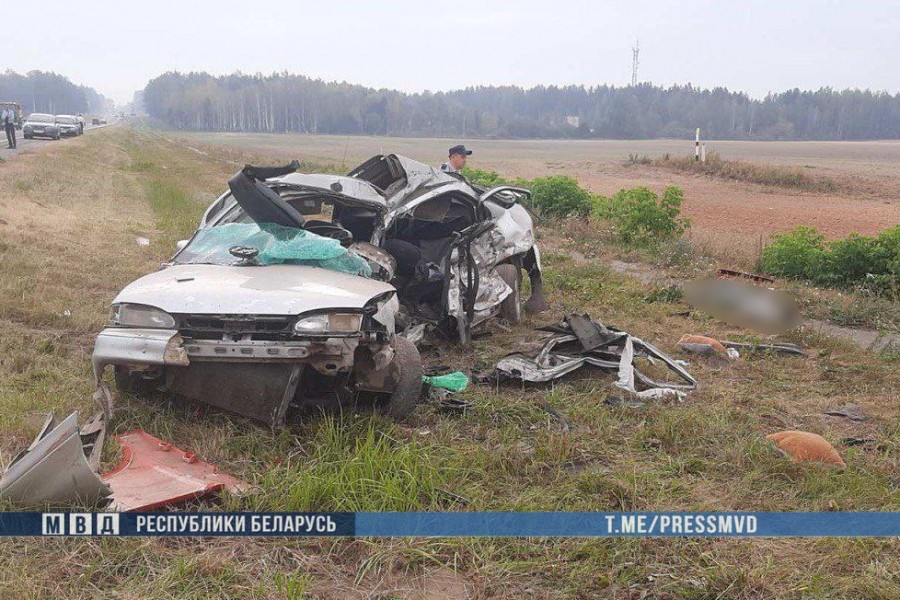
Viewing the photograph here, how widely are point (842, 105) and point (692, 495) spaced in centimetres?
13595

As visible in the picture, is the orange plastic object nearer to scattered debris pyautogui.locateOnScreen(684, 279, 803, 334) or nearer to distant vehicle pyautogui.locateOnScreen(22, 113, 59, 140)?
scattered debris pyautogui.locateOnScreen(684, 279, 803, 334)

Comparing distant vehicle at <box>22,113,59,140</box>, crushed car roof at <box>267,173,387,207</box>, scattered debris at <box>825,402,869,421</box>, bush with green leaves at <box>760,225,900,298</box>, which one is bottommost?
scattered debris at <box>825,402,869,421</box>

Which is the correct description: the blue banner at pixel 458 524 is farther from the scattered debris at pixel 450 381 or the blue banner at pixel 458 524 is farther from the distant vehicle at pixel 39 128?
the distant vehicle at pixel 39 128

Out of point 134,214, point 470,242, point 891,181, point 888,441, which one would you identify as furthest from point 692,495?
point 891,181

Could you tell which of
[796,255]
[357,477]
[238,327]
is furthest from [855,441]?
[796,255]

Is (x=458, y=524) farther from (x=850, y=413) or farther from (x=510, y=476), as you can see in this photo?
(x=850, y=413)

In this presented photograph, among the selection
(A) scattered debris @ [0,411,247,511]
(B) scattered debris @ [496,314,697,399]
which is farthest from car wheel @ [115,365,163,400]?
(B) scattered debris @ [496,314,697,399]

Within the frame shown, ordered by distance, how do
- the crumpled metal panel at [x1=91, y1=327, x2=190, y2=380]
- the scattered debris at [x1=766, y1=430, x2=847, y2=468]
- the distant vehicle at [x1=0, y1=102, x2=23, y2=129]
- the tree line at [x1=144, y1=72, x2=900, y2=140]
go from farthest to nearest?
the tree line at [x1=144, y1=72, x2=900, y2=140]
the distant vehicle at [x1=0, y1=102, x2=23, y2=129]
the scattered debris at [x1=766, y1=430, x2=847, y2=468]
the crumpled metal panel at [x1=91, y1=327, x2=190, y2=380]

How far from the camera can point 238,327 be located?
3.72m

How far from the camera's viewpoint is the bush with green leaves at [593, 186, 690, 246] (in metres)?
11.8

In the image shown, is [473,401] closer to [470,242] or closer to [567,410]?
[567,410]

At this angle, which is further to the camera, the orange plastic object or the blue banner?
the orange plastic object

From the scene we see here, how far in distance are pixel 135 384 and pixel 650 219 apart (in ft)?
30.7

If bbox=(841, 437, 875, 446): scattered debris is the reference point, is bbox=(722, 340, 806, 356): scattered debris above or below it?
above
